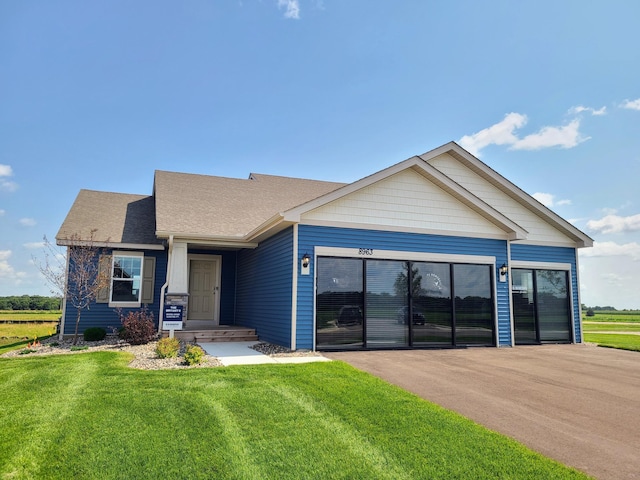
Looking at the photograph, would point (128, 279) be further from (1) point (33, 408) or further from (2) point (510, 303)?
(2) point (510, 303)

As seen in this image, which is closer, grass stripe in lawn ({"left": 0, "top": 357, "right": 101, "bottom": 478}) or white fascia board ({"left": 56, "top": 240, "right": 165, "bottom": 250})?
Result: grass stripe in lawn ({"left": 0, "top": 357, "right": 101, "bottom": 478})

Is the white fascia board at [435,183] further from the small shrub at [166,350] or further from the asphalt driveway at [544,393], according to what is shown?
the small shrub at [166,350]

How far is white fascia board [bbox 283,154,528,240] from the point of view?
386 inches

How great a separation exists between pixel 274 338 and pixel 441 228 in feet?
17.5

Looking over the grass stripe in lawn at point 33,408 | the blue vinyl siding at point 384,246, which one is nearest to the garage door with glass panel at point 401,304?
the blue vinyl siding at point 384,246

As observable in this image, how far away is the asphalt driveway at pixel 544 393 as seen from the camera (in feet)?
13.5

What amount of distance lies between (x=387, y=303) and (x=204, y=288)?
7.19 meters

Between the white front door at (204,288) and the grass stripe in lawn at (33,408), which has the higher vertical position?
the white front door at (204,288)

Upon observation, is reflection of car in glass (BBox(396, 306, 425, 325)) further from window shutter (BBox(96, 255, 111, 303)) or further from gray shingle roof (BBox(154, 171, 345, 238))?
window shutter (BBox(96, 255, 111, 303))

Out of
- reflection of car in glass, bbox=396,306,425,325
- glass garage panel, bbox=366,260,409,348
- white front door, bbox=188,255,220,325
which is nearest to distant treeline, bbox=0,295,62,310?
white front door, bbox=188,255,220,325

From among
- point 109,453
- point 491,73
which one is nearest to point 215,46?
point 491,73

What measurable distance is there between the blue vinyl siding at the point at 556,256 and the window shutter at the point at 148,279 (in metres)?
11.3

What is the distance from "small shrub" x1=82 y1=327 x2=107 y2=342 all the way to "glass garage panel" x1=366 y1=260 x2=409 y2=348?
7.65 m

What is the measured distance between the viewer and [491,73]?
515 inches
